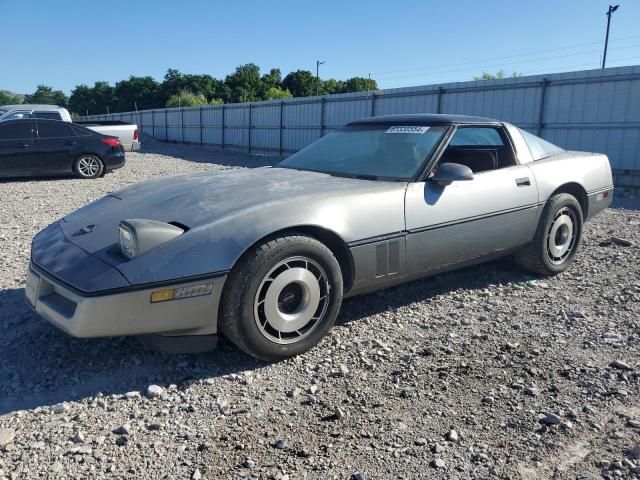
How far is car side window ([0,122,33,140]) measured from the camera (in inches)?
418

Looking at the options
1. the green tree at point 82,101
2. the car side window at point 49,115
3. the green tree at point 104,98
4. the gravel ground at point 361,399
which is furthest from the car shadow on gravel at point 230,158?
the green tree at point 82,101

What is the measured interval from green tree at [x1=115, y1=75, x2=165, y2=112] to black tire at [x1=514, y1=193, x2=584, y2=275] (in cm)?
7478

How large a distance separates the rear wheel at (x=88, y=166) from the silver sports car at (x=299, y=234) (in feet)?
28.7

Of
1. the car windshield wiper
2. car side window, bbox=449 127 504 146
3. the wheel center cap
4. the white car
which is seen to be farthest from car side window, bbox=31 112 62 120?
the wheel center cap

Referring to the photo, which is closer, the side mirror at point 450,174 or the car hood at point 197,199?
the car hood at point 197,199

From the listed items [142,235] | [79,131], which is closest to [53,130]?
[79,131]

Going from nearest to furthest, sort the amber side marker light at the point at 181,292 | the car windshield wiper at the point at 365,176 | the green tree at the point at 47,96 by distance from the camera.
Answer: the amber side marker light at the point at 181,292, the car windshield wiper at the point at 365,176, the green tree at the point at 47,96

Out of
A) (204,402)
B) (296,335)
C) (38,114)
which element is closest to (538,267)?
(296,335)

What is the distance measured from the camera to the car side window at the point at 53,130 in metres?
11.1

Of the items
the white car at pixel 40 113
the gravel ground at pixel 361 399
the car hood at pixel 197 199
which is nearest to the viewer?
the gravel ground at pixel 361 399

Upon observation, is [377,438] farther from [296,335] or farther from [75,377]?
[75,377]

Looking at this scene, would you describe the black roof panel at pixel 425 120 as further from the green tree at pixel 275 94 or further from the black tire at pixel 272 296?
the green tree at pixel 275 94

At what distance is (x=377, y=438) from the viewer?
90.4 inches

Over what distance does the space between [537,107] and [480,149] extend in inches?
344
